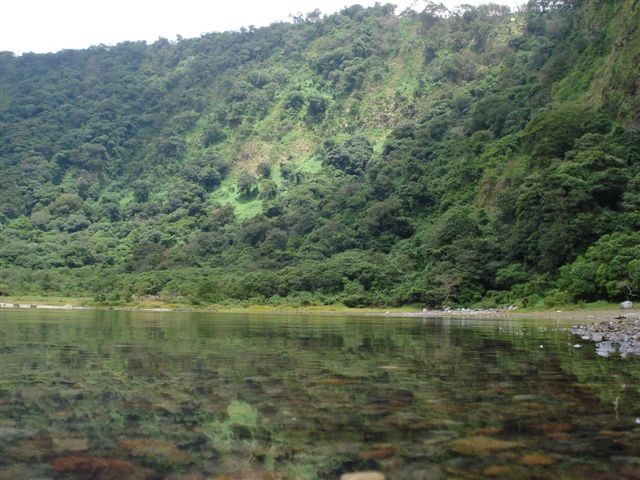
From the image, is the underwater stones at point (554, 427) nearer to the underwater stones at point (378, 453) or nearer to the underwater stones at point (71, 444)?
the underwater stones at point (378, 453)

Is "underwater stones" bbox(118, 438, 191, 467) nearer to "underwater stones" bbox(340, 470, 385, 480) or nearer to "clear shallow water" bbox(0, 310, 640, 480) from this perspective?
"clear shallow water" bbox(0, 310, 640, 480)

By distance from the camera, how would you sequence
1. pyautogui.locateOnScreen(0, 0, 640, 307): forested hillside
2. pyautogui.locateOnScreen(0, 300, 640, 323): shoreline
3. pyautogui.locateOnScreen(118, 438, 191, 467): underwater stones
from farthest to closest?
pyautogui.locateOnScreen(0, 0, 640, 307): forested hillside → pyautogui.locateOnScreen(0, 300, 640, 323): shoreline → pyautogui.locateOnScreen(118, 438, 191, 467): underwater stones

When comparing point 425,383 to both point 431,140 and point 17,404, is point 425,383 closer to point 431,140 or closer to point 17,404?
point 17,404

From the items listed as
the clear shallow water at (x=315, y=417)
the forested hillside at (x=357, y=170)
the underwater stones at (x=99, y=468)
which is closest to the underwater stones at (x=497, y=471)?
the clear shallow water at (x=315, y=417)

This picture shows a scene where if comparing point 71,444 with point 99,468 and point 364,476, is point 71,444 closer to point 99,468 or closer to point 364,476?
point 99,468

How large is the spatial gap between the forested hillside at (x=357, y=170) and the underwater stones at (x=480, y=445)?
116ft

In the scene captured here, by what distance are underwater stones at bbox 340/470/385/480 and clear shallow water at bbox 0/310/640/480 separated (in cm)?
11

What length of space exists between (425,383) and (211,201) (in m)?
135

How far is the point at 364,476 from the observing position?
5770 millimetres

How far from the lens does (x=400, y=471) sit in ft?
19.4

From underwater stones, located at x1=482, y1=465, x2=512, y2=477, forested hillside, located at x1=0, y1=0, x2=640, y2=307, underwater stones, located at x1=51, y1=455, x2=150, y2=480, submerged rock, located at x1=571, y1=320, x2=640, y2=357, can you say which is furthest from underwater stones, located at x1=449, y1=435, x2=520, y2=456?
forested hillside, located at x1=0, y1=0, x2=640, y2=307

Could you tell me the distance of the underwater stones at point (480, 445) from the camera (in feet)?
21.5

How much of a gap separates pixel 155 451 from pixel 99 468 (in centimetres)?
72

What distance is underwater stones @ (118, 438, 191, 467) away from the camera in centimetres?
622
